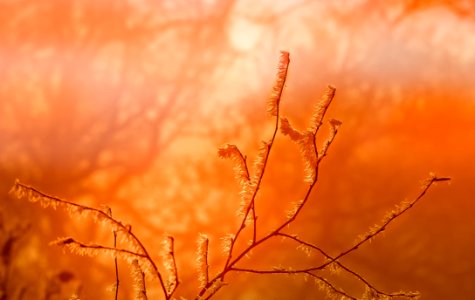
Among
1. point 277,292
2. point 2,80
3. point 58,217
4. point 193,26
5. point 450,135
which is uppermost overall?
point 193,26

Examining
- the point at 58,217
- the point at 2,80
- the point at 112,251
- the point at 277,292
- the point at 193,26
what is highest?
the point at 193,26

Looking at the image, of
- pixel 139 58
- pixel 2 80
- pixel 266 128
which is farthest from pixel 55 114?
pixel 266 128

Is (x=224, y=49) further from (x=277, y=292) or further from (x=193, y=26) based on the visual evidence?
(x=277, y=292)

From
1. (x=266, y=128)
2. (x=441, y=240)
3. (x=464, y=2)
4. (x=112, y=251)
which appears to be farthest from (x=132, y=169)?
(x=464, y=2)

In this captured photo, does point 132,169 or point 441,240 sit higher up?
point 132,169

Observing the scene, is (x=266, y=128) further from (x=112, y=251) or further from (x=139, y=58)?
(x=112, y=251)

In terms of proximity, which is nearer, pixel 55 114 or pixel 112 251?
pixel 112 251
